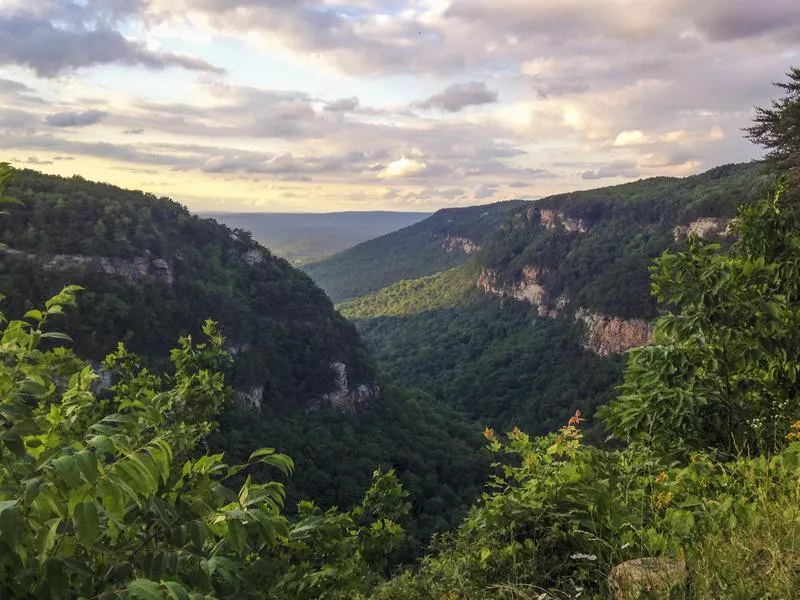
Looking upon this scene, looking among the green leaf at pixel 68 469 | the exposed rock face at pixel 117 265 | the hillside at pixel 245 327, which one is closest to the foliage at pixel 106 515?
the green leaf at pixel 68 469

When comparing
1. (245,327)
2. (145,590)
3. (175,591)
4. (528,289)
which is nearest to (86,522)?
(145,590)

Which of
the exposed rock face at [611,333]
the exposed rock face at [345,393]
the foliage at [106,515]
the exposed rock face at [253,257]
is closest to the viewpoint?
the foliage at [106,515]

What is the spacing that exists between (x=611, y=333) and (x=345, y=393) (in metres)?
59.9

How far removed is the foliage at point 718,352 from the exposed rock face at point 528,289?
13782 centimetres

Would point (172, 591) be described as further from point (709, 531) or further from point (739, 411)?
point (739, 411)

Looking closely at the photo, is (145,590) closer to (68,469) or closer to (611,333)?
(68,469)

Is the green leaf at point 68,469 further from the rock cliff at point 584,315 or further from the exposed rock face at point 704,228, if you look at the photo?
the exposed rock face at point 704,228

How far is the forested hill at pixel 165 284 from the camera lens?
62.2 metres

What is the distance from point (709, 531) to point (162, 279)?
85716mm

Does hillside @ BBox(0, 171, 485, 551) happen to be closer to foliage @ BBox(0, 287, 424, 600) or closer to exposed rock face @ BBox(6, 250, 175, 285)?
exposed rock face @ BBox(6, 250, 175, 285)

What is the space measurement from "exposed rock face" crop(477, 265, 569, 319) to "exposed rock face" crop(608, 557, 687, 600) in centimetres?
14231

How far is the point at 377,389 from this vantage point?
99750 millimetres

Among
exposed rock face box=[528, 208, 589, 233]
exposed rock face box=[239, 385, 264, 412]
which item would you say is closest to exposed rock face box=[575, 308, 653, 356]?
exposed rock face box=[528, 208, 589, 233]

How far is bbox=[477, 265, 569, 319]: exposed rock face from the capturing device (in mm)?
145000
